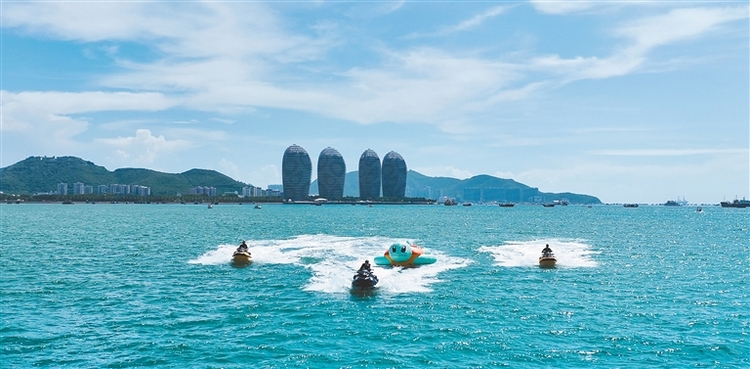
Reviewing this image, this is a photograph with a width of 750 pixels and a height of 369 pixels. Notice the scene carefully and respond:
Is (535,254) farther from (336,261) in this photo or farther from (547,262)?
(336,261)

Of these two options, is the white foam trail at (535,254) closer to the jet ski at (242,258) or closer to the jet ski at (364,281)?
the jet ski at (364,281)

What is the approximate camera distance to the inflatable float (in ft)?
180

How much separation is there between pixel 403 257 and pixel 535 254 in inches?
833

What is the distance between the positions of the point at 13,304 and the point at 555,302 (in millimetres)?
38470

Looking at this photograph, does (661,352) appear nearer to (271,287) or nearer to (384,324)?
(384,324)

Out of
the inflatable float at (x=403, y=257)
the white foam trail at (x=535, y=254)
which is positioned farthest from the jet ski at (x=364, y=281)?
the white foam trail at (x=535, y=254)

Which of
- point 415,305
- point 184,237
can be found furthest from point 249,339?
point 184,237

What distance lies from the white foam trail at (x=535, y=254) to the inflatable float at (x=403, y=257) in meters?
9.74

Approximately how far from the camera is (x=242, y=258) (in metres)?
57.4

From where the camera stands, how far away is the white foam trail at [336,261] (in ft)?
147

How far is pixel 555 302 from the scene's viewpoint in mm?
38406

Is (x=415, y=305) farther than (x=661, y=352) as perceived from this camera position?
Yes

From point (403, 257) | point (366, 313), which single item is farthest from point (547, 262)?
point (366, 313)

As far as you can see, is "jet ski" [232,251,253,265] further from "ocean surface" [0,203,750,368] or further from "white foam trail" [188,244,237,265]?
"white foam trail" [188,244,237,265]
